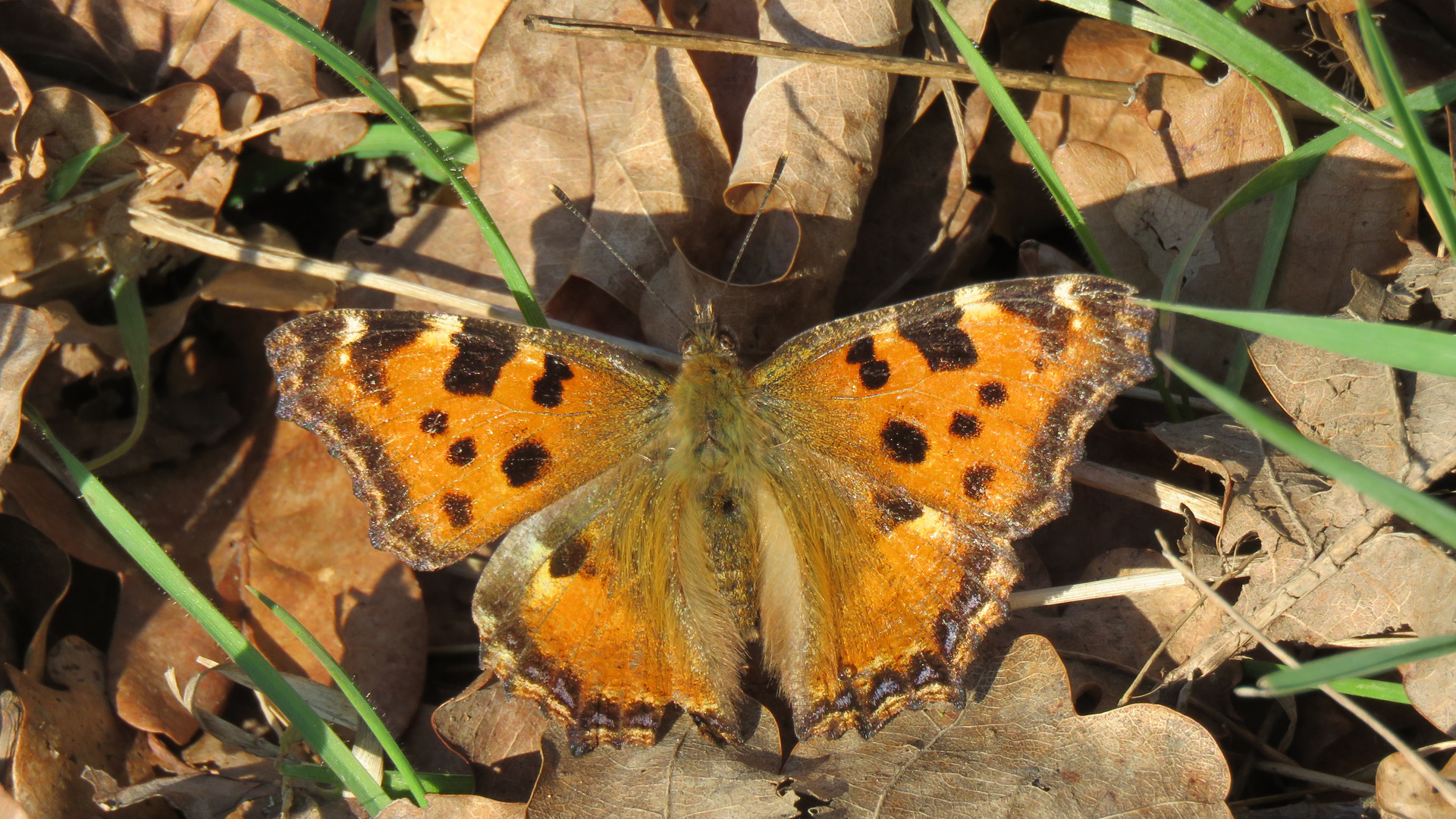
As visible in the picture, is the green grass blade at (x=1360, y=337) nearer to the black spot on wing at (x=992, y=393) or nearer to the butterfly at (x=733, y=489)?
the butterfly at (x=733, y=489)

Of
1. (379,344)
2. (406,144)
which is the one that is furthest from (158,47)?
(379,344)

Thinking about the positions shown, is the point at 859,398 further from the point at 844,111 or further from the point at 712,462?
the point at 844,111

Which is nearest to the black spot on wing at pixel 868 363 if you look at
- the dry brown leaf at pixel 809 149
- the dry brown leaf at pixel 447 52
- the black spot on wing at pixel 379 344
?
the dry brown leaf at pixel 809 149

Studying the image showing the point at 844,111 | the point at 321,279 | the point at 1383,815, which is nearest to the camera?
→ the point at 1383,815

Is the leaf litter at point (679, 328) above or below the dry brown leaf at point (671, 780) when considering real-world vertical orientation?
above

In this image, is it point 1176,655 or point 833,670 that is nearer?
point 833,670

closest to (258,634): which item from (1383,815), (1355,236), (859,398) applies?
(859,398)

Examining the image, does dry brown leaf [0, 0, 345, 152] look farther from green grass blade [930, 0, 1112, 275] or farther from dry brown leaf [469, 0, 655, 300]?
green grass blade [930, 0, 1112, 275]

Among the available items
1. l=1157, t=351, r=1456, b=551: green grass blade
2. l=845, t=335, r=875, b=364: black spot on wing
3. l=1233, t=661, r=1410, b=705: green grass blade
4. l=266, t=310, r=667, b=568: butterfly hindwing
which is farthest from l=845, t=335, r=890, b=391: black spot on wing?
l=1233, t=661, r=1410, b=705: green grass blade
